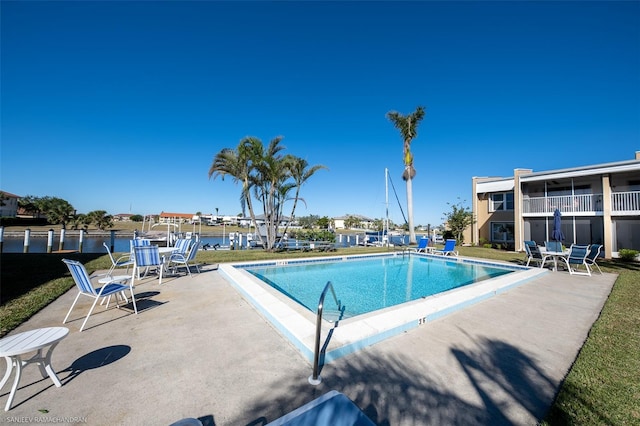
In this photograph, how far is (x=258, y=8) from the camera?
1165cm

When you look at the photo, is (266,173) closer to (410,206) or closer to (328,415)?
(410,206)

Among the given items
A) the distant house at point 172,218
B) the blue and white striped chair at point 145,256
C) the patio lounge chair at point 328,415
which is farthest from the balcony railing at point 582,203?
the distant house at point 172,218

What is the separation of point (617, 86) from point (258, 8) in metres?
20.5

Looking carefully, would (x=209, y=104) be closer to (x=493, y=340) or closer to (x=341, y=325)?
(x=341, y=325)

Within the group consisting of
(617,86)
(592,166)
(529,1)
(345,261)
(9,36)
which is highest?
(529,1)

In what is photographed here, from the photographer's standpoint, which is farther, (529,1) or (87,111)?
(87,111)

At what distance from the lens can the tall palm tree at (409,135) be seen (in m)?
20.9

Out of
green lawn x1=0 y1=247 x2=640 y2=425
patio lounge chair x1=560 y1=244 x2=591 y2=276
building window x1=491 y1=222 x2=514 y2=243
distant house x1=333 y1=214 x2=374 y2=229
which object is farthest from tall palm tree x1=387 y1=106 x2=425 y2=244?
distant house x1=333 y1=214 x2=374 y2=229

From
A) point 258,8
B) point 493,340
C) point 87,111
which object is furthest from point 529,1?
point 87,111

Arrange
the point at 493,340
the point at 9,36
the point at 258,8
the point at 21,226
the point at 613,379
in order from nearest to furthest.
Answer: the point at 613,379 → the point at 493,340 → the point at 9,36 → the point at 258,8 → the point at 21,226

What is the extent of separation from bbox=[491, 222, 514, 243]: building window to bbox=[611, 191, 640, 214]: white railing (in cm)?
609

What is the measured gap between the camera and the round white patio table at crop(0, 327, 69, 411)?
210 cm

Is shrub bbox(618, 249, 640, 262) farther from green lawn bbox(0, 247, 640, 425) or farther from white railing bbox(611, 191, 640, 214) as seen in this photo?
green lawn bbox(0, 247, 640, 425)

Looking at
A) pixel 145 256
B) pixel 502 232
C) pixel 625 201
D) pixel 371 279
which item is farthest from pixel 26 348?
pixel 502 232
